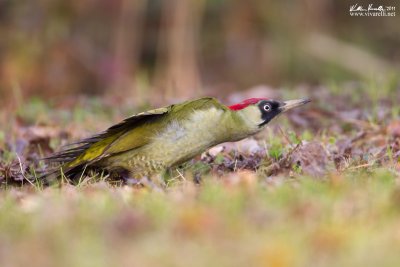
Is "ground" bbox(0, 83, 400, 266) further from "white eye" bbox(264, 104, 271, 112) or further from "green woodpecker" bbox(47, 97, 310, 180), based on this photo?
"white eye" bbox(264, 104, 271, 112)

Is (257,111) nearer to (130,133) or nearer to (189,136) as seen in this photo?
(189,136)

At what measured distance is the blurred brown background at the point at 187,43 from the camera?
1274 cm

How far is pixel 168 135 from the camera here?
547 centimetres

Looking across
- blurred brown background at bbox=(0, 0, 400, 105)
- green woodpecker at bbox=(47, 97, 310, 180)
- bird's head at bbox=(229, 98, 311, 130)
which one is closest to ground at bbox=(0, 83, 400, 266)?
green woodpecker at bbox=(47, 97, 310, 180)

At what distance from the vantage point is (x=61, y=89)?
13.1m

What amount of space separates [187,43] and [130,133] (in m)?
7.08

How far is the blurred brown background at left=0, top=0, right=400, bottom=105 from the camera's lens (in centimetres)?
1274

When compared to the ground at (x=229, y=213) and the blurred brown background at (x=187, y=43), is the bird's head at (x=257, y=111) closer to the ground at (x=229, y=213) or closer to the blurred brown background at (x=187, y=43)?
the ground at (x=229, y=213)

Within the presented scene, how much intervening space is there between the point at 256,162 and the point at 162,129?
61cm

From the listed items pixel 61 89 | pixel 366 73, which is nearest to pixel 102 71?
pixel 61 89

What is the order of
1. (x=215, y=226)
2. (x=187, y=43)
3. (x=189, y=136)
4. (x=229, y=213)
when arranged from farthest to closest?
(x=187, y=43) → (x=189, y=136) → (x=229, y=213) → (x=215, y=226)

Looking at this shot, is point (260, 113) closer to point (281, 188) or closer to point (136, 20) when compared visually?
point (281, 188)

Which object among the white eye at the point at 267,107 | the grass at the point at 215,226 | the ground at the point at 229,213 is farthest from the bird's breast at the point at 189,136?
the grass at the point at 215,226

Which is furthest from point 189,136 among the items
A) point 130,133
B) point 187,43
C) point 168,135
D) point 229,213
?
point 187,43
